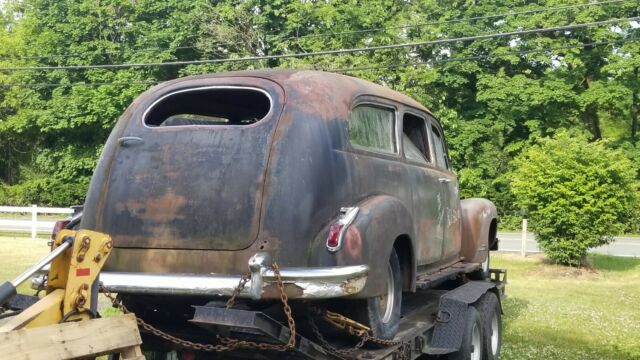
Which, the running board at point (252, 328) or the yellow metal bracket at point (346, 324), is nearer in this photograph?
the running board at point (252, 328)

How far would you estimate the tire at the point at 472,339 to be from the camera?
5.44m

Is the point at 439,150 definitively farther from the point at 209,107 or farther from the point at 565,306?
the point at 565,306

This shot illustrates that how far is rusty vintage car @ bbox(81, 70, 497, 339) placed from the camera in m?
3.96

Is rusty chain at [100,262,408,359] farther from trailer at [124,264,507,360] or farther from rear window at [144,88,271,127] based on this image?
rear window at [144,88,271,127]

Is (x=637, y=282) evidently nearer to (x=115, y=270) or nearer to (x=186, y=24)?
(x=115, y=270)

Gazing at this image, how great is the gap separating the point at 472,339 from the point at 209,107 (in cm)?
292

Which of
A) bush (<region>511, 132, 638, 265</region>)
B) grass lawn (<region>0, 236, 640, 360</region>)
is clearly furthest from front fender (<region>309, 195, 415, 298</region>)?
bush (<region>511, 132, 638, 265</region>)

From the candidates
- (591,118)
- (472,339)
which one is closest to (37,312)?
(472,339)

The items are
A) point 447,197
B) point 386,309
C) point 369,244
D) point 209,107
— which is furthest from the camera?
point 447,197

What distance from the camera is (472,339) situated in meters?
5.68

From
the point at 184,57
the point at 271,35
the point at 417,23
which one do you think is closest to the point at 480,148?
the point at 417,23

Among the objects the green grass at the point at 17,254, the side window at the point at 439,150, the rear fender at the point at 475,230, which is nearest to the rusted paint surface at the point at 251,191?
the side window at the point at 439,150

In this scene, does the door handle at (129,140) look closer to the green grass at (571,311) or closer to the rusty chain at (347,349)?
the rusty chain at (347,349)

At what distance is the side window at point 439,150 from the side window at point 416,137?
255 millimetres
